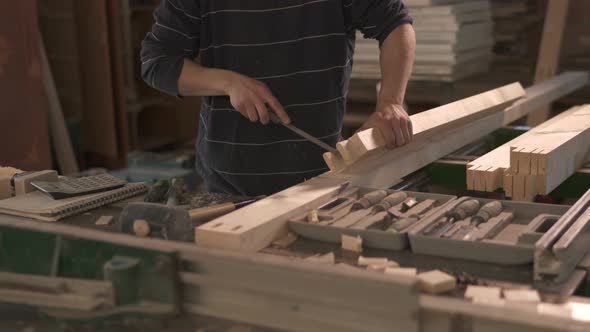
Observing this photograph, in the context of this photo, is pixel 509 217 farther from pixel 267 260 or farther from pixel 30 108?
pixel 30 108

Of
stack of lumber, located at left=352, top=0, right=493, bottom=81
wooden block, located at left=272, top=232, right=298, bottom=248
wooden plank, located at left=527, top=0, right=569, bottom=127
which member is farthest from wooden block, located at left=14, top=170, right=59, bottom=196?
wooden plank, located at left=527, top=0, right=569, bottom=127

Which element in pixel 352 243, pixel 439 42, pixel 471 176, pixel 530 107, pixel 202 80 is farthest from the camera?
pixel 439 42

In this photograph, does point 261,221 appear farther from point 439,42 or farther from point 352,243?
point 439,42

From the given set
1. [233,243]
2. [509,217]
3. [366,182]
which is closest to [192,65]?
[366,182]

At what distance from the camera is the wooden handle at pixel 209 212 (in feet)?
5.74

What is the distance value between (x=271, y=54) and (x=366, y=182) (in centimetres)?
67

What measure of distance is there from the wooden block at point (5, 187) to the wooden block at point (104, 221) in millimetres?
360

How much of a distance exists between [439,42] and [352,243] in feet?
8.55

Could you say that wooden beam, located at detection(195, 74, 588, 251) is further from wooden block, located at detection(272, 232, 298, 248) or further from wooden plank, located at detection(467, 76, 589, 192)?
wooden plank, located at detection(467, 76, 589, 192)

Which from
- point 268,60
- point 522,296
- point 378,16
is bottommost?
point 522,296

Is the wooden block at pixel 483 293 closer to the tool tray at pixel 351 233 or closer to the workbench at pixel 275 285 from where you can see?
the workbench at pixel 275 285

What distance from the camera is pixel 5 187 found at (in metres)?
2.02

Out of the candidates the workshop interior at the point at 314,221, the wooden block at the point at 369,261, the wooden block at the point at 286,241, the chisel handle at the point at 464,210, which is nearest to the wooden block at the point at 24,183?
the workshop interior at the point at 314,221

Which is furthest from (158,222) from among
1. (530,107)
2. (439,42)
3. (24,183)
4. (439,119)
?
(439,42)
